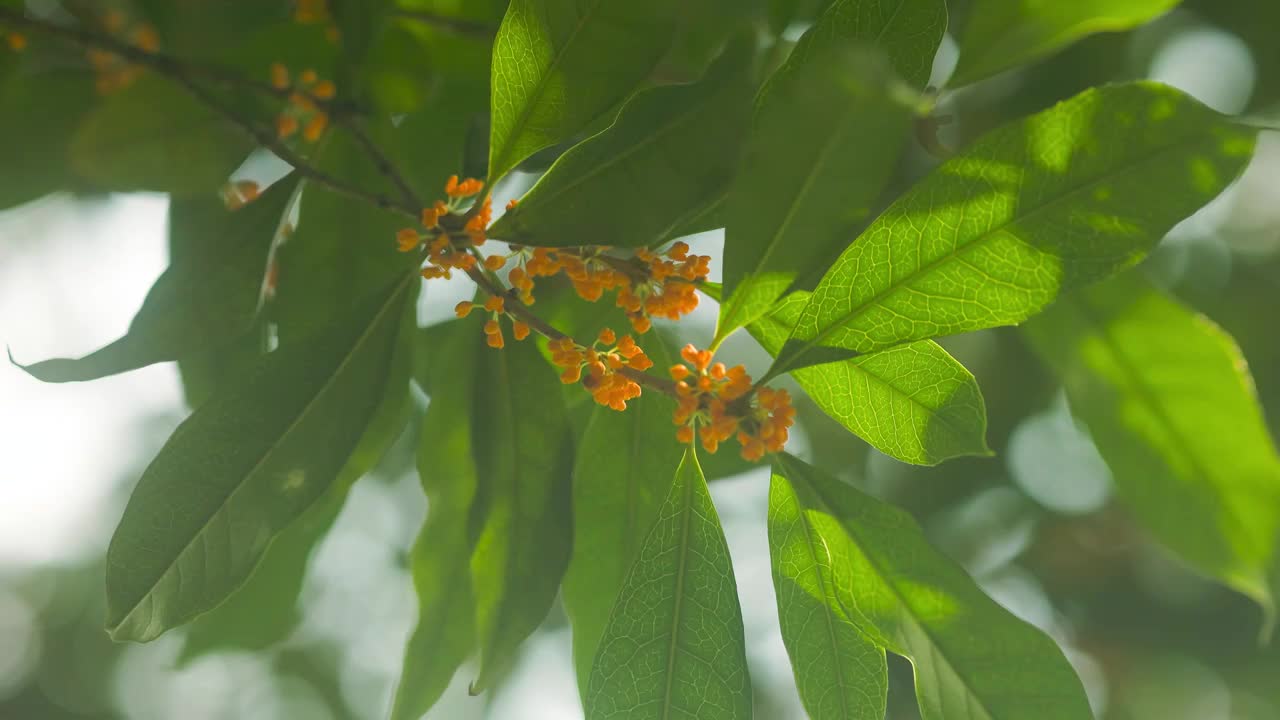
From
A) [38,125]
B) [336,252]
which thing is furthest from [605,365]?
[38,125]

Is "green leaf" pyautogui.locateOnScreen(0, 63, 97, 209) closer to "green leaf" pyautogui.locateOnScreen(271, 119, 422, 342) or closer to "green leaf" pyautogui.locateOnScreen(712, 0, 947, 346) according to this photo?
"green leaf" pyautogui.locateOnScreen(271, 119, 422, 342)

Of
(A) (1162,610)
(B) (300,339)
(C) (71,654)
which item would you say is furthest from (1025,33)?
(C) (71,654)

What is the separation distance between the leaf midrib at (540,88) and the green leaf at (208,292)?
0.53 metres

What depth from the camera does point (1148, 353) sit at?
144 centimetres

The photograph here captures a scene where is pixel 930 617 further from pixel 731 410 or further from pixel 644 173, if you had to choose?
pixel 644 173

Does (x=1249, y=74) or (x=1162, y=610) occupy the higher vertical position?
(x=1249, y=74)

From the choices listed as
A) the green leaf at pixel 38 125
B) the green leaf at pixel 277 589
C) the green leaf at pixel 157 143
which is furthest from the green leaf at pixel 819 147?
the green leaf at pixel 38 125

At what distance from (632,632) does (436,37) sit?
1.19 meters

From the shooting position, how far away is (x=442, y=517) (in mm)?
1347

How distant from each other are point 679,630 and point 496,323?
1.52ft

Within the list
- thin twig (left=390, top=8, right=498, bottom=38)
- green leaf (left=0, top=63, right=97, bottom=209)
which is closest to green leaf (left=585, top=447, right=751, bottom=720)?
thin twig (left=390, top=8, right=498, bottom=38)

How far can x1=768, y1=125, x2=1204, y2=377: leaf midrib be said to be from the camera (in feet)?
2.83

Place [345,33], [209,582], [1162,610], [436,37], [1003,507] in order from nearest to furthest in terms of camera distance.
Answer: [209,582], [345,33], [436,37], [1003,507], [1162,610]

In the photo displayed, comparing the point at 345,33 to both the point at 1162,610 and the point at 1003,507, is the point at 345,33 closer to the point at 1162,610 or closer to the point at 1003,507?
the point at 1003,507
